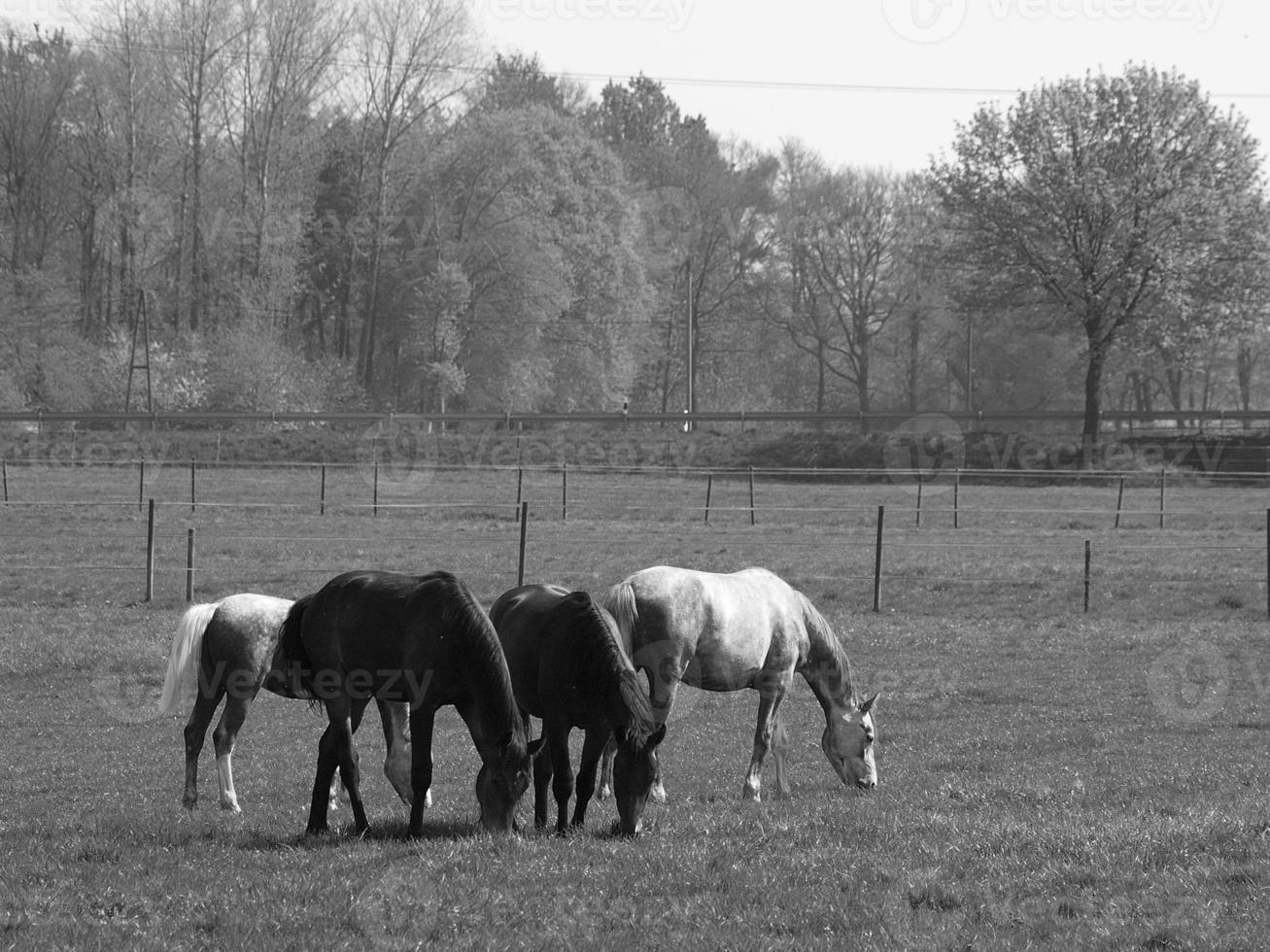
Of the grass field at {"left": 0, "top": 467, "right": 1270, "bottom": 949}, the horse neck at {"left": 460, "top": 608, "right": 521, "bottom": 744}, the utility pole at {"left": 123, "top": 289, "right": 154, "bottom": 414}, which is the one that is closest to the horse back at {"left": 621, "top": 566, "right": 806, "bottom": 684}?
the grass field at {"left": 0, "top": 467, "right": 1270, "bottom": 949}

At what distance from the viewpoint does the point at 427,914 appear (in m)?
5.98

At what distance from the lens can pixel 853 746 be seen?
10.4 metres

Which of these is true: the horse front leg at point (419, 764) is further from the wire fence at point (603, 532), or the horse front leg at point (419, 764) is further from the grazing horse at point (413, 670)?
the wire fence at point (603, 532)

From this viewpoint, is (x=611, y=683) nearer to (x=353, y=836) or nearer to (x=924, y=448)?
(x=353, y=836)

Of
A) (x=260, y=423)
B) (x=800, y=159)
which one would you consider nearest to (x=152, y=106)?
(x=260, y=423)

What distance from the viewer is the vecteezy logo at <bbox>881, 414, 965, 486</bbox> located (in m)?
42.4

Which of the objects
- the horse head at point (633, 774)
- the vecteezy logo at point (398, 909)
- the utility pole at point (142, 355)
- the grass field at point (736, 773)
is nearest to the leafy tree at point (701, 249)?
the utility pole at point (142, 355)

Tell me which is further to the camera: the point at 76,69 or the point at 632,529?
the point at 76,69

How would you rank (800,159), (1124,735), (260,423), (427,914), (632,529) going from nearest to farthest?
(427,914)
(1124,735)
(632,529)
(260,423)
(800,159)

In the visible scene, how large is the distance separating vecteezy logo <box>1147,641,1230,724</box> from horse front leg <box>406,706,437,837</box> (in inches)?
351

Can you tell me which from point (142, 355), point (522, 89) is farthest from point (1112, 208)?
point (142, 355)

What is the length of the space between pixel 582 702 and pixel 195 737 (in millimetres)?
3551

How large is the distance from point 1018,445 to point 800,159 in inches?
1115

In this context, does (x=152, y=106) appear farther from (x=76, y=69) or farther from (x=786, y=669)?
(x=786, y=669)
